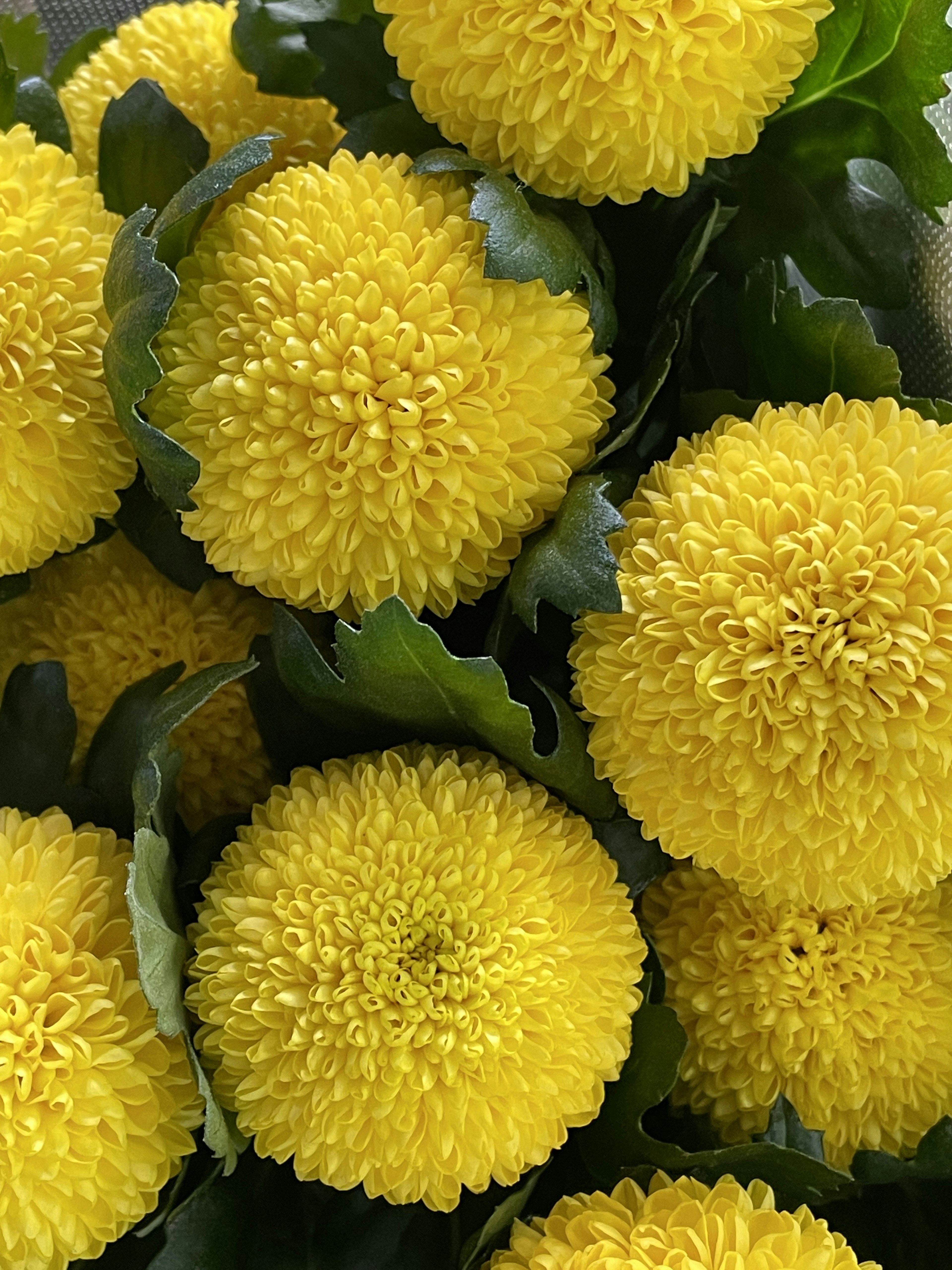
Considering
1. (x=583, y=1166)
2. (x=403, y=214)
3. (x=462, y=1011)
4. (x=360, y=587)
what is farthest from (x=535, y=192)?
(x=583, y=1166)

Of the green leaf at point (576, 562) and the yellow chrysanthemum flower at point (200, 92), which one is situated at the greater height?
the yellow chrysanthemum flower at point (200, 92)

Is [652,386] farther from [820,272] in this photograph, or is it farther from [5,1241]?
[5,1241]

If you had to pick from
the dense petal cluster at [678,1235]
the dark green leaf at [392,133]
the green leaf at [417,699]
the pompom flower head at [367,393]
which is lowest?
the dense petal cluster at [678,1235]

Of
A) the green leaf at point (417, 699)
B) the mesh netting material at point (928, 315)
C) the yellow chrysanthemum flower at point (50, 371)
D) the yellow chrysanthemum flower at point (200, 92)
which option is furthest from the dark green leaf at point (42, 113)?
the mesh netting material at point (928, 315)

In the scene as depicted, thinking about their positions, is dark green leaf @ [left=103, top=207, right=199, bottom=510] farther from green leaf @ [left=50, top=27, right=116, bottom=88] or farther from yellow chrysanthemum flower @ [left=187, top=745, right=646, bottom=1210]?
green leaf @ [left=50, top=27, right=116, bottom=88]

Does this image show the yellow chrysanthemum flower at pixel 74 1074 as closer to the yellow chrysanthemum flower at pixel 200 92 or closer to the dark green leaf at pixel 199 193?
the dark green leaf at pixel 199 193

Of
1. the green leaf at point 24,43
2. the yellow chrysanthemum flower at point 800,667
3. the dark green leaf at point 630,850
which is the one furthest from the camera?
the green leaf at point 24,43

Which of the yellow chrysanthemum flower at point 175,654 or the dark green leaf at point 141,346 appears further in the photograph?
the yellow chrysanthemum flower at point 175,654
